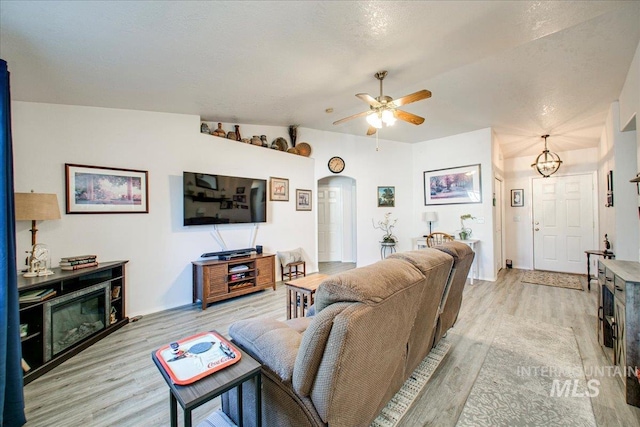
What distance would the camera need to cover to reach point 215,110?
11.6ft

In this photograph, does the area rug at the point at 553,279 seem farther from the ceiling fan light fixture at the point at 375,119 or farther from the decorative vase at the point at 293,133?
the decorative vase at the point at 293,133

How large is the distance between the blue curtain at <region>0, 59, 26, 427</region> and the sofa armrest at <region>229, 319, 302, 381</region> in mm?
1269

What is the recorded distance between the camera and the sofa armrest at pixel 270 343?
3.78 feet

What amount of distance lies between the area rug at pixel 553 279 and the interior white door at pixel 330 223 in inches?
153

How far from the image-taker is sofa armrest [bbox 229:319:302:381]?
3.78ft

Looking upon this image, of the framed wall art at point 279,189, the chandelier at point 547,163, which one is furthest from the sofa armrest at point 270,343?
the chandelier at point 547,163

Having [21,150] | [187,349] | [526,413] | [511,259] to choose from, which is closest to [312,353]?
[187,349]

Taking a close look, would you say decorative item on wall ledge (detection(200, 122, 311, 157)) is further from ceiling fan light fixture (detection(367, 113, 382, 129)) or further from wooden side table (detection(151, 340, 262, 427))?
wooden side table (detection(151, 340, 262, 427))

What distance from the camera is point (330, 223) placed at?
6730 mm

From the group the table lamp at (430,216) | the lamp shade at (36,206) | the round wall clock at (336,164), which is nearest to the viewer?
the lamp shade at (36,206)

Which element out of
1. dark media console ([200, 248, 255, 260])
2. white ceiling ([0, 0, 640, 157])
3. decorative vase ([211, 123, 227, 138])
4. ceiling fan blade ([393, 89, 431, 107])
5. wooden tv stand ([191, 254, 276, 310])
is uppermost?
white ceiling ([0, 0, 640, 157])

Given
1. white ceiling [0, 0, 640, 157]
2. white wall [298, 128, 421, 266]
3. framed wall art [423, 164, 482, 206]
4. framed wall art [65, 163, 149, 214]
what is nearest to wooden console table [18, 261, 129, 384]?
framed wall art [65, 163, 149, 214]

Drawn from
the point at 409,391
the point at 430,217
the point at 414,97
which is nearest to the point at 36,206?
the point at 409,391

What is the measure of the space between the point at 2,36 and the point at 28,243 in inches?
71.8
